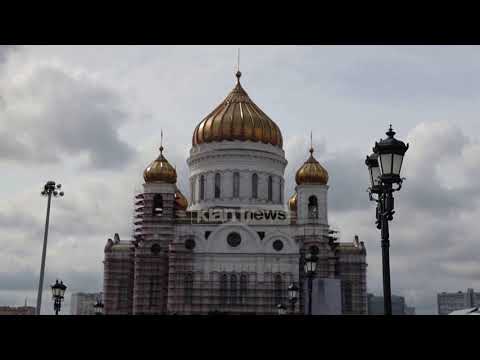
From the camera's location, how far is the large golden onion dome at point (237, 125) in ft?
180

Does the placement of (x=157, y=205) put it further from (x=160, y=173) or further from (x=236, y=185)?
(x=236, y=185)

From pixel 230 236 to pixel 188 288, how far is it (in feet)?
15.6

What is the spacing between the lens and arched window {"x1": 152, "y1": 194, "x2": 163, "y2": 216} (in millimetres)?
52906

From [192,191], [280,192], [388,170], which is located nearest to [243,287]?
[280,192]

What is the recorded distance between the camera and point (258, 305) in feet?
160

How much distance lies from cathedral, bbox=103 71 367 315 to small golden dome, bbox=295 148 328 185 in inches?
2.9

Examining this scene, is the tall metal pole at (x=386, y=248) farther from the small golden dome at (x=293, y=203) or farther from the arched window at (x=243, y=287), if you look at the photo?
the small golden dome at (x=293, y=203)

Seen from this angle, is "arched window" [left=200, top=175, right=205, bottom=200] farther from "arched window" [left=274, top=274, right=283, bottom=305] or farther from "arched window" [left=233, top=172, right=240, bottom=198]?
"arched window" [left=274, top=274, right=283, bottom=305]

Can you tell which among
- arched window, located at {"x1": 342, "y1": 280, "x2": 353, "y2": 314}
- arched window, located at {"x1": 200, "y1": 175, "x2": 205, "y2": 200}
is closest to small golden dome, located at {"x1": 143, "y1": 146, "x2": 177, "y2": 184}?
arched window, located at {"x1": 200, "y1": 175, "x2": 205, "y2": 200}
